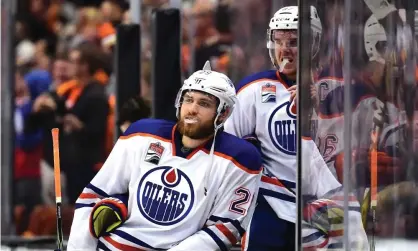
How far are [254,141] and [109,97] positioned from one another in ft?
10.1

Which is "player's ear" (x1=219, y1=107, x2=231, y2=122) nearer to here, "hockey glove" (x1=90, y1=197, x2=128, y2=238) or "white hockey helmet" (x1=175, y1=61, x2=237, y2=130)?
"white hockey helmet" (x1=175, y1=61, x2=237, y2=130)

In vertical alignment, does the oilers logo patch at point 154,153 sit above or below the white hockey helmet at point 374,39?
below

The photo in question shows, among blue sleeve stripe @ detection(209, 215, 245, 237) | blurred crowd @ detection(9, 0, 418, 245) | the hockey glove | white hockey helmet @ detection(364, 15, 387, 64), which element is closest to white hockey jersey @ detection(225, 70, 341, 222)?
blue sleeve stripe @ detection(209, 215, 245, 237)

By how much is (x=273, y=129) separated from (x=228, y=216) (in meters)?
0.57

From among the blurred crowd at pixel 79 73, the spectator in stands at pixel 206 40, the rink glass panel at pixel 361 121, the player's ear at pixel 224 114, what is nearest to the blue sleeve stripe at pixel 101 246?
the player's ear at pixel 224 114

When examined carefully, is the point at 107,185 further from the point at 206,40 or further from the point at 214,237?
the point at 206,40

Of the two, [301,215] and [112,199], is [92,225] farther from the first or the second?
[301,215]

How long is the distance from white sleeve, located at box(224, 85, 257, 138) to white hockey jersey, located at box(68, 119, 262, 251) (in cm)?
40

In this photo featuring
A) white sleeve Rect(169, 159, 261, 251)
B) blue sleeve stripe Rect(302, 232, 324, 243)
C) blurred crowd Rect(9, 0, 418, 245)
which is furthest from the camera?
blurred crowd Rect(9, 0, 418, 245)

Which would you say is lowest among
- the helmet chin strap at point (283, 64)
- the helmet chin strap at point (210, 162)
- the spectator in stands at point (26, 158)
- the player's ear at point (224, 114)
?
the spectator in stands at point (26, 158)

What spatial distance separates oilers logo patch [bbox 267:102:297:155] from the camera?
496 cm

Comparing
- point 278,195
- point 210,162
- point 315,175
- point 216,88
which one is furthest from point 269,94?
point 315,175

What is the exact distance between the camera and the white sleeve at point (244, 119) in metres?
5.02

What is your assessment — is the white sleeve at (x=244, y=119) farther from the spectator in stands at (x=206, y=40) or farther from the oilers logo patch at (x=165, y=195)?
the spectator in stands at (x=206, y=40)
